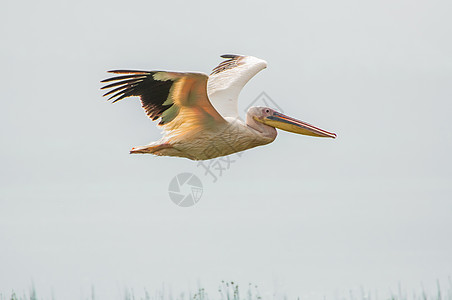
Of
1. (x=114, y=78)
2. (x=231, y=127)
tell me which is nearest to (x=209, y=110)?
(x=231, y=127)

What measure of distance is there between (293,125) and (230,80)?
153cm

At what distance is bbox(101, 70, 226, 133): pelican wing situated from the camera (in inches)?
429

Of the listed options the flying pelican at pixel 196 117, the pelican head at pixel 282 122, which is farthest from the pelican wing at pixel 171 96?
the pelican head at pixel 282 122

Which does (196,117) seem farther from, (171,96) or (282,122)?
(282,122)

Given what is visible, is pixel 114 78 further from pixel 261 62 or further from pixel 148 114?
pixel 261 62

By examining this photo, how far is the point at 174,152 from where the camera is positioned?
39.6ft

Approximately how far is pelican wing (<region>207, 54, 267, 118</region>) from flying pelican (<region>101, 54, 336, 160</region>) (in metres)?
0.02

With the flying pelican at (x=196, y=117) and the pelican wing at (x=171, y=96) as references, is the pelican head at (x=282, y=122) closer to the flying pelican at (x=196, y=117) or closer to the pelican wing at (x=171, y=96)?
the flying pelican at (x=196, y=117)

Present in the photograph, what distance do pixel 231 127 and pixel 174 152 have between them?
0.96 metres

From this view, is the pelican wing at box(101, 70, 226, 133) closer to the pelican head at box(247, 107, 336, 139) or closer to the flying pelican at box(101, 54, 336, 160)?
the flying pelican at box(101, 54, 336, 160)

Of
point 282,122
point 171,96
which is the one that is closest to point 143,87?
point 171,96

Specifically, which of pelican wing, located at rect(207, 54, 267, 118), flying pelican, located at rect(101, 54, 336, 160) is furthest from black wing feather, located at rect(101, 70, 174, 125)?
pelican wing, located at rect(207, 54, 267, 118)

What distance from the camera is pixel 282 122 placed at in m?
12.5

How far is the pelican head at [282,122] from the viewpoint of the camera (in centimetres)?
1236
